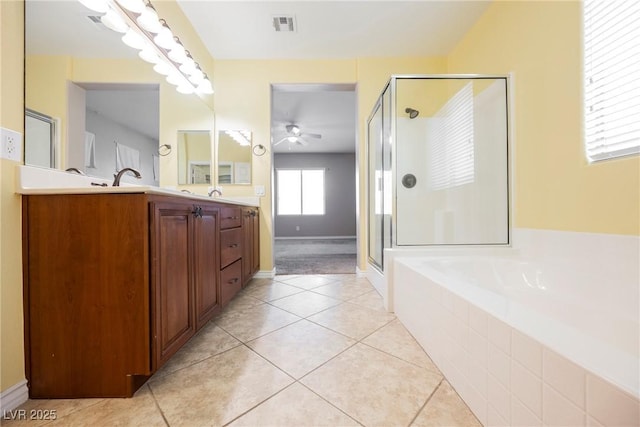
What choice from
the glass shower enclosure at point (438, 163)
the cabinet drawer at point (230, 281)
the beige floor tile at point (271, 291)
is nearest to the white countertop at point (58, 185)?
the cabinet drawer at point (230, 281)

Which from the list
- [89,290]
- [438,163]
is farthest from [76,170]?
[438,163]

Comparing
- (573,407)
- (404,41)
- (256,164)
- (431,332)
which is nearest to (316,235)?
(256,164)

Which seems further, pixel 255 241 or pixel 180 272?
pixel 255 241

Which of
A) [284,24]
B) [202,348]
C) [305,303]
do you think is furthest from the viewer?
[284,24]

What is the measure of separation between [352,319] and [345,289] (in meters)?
0.64

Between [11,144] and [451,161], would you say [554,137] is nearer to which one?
[451,161]

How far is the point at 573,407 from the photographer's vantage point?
0.52 metres

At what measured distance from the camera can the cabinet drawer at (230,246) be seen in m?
1.66

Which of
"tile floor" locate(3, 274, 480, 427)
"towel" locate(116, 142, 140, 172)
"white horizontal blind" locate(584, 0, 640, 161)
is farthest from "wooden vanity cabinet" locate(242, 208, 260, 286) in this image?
"white horizontal blind" locate(584, 0, 640, 161)

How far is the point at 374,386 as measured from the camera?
0.99m

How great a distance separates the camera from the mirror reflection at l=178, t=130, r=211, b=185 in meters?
2.28

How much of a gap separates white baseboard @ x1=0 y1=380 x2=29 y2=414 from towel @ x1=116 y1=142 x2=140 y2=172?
1064 mm

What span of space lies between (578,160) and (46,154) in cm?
259

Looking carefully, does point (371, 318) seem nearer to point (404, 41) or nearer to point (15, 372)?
point (15, 372)
